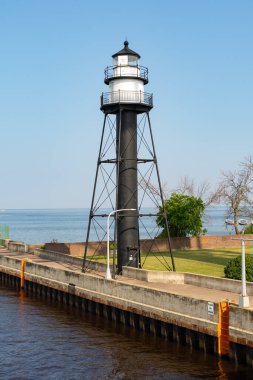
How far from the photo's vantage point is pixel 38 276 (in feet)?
135

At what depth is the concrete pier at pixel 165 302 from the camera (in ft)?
75.7

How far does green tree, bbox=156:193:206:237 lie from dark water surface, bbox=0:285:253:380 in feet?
107

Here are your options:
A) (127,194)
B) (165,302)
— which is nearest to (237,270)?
(165,302)

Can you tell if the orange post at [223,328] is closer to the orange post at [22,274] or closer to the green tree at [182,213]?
the orange post at [22,274]

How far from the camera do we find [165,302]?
26875 mm

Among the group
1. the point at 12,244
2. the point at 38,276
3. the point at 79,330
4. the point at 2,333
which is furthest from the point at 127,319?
the point at 12,244

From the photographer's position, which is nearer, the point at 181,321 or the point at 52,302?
the point at 181,321

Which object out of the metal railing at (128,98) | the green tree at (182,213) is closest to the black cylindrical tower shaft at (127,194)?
the metal railing at (128,98)

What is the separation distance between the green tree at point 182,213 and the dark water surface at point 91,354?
32.6 meters

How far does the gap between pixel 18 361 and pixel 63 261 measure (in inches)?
891

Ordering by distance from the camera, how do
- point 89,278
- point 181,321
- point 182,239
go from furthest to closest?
point 182,239, point 89,278, point 181,321

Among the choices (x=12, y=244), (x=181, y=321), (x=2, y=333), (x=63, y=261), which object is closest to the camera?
(x=181, y=321)

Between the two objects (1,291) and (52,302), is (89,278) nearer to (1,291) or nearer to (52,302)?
(52,302)

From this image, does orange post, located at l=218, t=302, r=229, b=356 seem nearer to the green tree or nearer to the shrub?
the shrub
